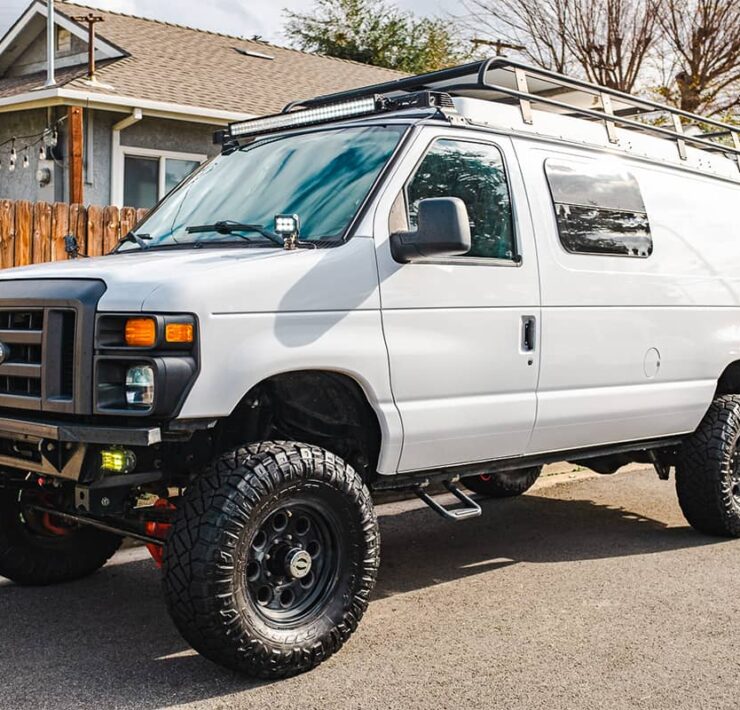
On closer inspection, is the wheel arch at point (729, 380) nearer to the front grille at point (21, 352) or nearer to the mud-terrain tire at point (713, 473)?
the mud-terrain tire at point (713, 473)

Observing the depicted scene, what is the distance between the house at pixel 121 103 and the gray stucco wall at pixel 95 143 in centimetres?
2

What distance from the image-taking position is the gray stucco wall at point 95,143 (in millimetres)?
16859

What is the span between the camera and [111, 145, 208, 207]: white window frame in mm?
17031

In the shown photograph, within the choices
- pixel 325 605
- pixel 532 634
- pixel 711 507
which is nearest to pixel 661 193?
pixel 711 507

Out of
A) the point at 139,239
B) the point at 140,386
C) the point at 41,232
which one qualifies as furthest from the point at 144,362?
the point at 41,232

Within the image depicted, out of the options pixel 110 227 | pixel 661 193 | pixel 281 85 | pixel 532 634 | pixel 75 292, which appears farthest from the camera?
pixel 281 85

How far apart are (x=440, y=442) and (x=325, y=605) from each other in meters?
1.01

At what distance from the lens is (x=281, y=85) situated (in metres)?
19.7

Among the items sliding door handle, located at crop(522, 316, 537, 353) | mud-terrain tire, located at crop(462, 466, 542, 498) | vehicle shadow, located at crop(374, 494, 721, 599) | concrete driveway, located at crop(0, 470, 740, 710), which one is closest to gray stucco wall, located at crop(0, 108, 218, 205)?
mud-terrain tire, located at crop(462, 466, 542, 498)

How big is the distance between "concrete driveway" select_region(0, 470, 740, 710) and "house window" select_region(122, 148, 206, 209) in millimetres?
11397

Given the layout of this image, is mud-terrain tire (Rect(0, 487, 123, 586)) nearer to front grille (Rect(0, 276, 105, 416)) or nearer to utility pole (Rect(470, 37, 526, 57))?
front grille (Rect(0, 276, 105, 416))

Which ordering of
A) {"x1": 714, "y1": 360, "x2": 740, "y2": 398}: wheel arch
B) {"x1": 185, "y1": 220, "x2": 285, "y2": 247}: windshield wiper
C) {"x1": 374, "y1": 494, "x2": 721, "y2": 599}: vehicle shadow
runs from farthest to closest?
{"x1": 714, "y1": 360, "x2": 740, "y2": 398}: wheel arch < {"x1": 374, "y1": 494, "x2": 721, "y2": 599}: vehicle shadow < {"x1": 185, "y1": 220, "x2": 285, "y2": 247}: windshield wiper

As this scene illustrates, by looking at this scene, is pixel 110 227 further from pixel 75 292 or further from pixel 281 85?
pixel 281 85

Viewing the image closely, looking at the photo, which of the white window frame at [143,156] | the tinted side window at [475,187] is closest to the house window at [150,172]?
the white window frame at [143,156]
